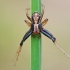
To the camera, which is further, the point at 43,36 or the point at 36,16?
the point at 43,36

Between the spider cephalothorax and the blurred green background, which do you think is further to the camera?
the blurred green background

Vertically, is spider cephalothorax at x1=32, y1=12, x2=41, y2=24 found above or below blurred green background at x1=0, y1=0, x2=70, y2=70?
below

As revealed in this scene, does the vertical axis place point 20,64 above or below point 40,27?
above

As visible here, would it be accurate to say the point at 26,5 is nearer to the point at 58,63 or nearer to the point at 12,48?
the point at 12,48

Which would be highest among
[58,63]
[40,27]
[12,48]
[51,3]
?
[51,3]

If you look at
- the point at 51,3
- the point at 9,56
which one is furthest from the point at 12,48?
the point at 51,3

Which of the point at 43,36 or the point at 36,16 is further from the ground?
the point at 43,36

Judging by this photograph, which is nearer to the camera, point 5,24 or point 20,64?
point 5,24

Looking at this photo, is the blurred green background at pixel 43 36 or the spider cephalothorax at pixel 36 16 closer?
the spider cephalothorax at pixel 36 16
